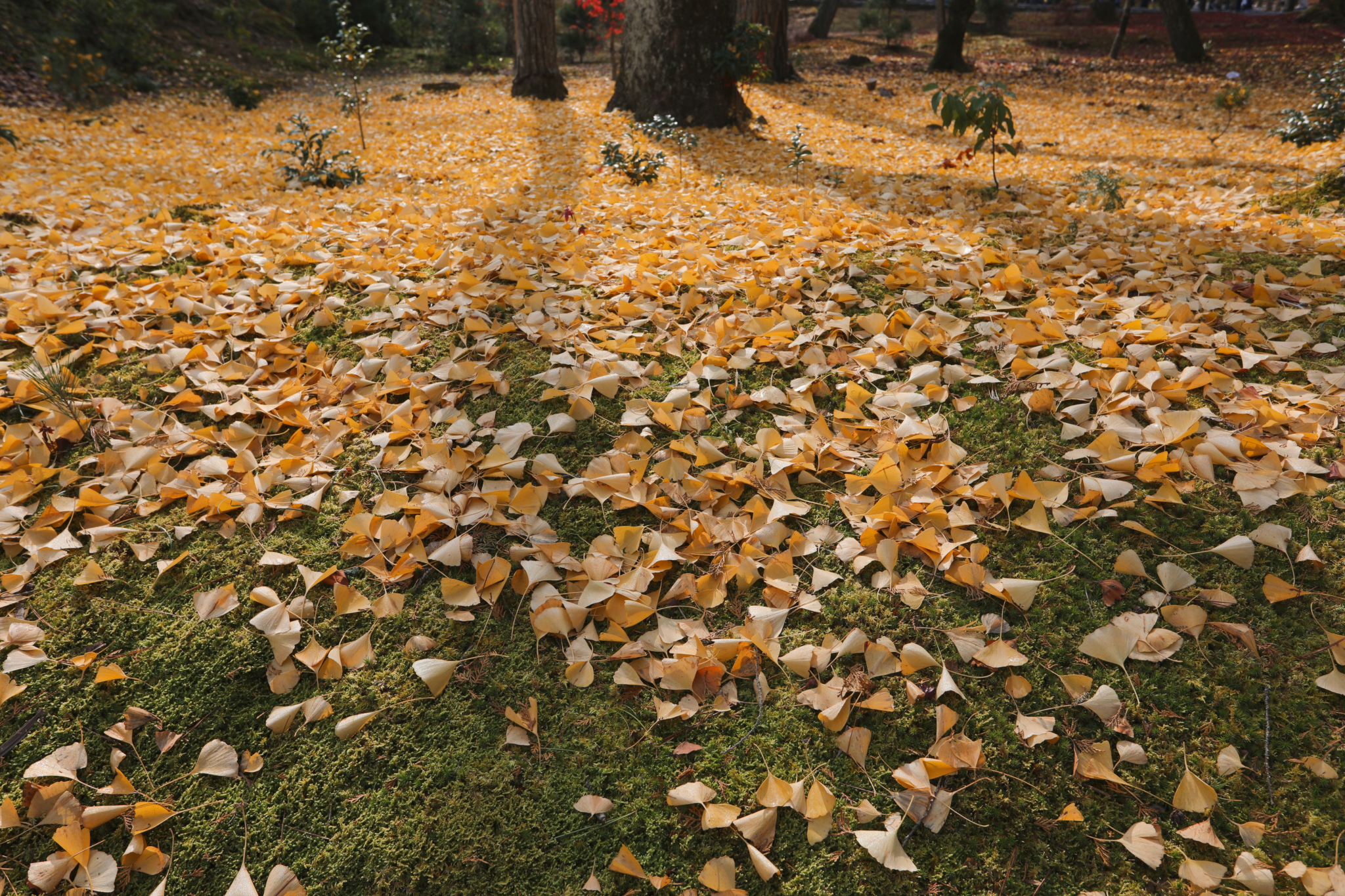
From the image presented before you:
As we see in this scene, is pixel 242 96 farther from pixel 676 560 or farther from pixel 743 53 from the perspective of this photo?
pixel 676 560

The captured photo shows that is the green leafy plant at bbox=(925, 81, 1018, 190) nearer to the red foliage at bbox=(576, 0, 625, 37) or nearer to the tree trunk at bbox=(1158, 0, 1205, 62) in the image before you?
the red foliage at bbox=(576, 0, 625, 37)

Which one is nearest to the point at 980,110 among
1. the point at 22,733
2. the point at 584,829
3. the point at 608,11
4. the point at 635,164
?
the point at 635,164

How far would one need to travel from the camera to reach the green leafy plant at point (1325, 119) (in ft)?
17.6

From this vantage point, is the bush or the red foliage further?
the bush

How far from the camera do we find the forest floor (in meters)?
1.30

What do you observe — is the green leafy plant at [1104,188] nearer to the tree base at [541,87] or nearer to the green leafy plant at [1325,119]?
the green leafy plant at [1325,119]

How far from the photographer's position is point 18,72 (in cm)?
727

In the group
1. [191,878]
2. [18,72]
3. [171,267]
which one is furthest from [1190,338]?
[18,72]

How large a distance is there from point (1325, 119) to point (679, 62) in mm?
5402

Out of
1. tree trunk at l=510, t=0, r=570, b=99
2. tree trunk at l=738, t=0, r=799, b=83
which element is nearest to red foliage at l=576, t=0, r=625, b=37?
tree trunk at l=738, t=0, r=799, b=83

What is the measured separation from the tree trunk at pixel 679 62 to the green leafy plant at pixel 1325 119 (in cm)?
465

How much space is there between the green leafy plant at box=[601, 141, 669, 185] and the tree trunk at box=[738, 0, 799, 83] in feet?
16.7

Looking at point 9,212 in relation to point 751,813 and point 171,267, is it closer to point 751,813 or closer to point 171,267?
point 171,267

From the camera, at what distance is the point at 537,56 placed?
866 cm
